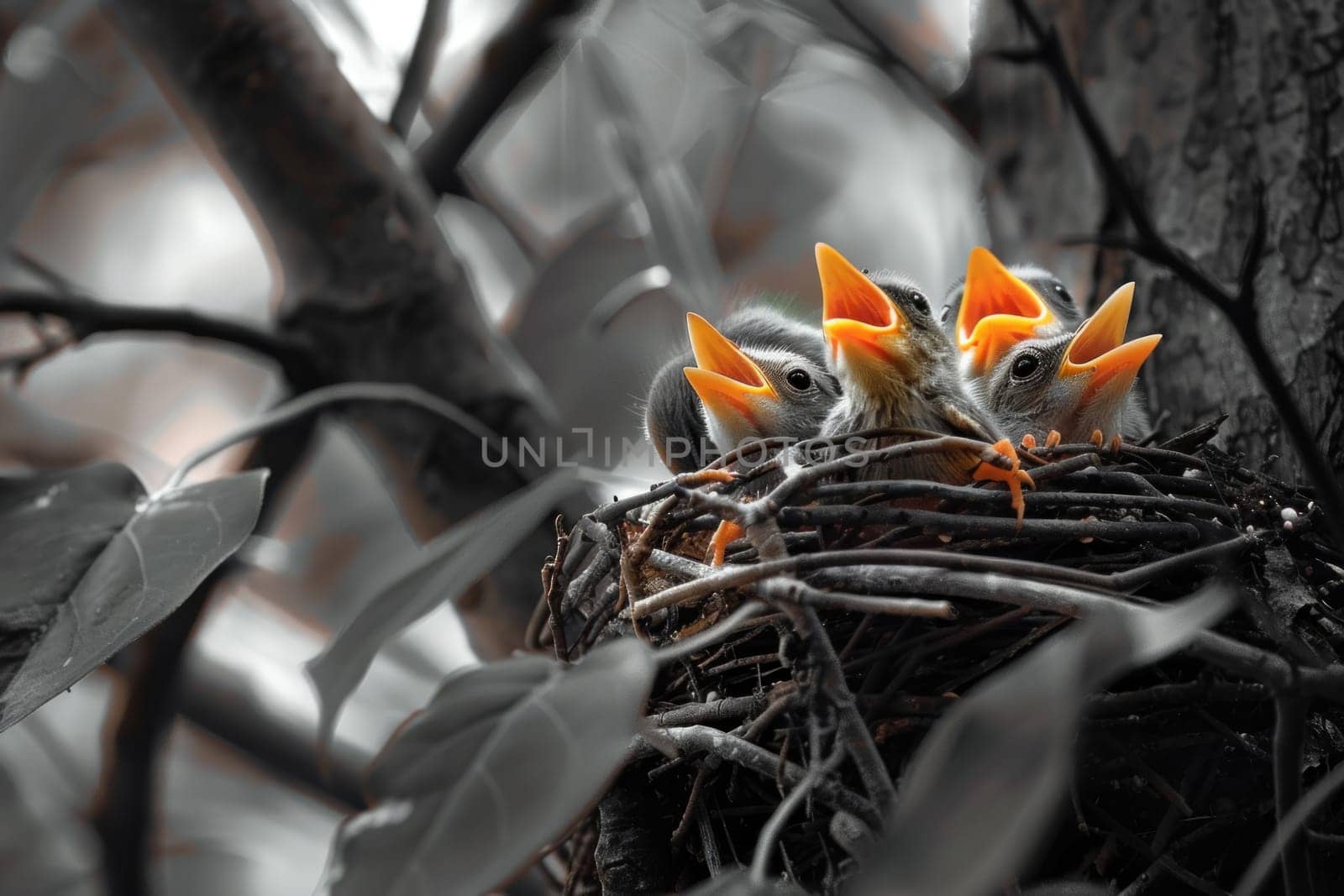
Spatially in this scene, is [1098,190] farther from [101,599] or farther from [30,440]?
[30,440]

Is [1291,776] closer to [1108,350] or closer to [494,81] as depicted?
[1108,350]

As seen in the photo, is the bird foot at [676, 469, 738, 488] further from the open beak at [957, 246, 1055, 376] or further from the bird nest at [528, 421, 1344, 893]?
the open beak at [957, 246, 1055, 376]

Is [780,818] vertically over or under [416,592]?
under

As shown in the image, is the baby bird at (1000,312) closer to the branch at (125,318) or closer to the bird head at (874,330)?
the bird head at (874,330)

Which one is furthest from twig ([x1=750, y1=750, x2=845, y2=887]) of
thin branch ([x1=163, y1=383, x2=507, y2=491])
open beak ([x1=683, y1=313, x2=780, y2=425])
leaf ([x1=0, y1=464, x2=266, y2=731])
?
thin branch ([x1=163, y1=383, x2=507, y2=491])

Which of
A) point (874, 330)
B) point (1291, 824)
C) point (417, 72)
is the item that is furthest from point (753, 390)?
point (417, 72)

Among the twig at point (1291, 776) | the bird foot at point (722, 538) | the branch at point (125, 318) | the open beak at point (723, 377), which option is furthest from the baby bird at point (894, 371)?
the branch at point (125, 318)
